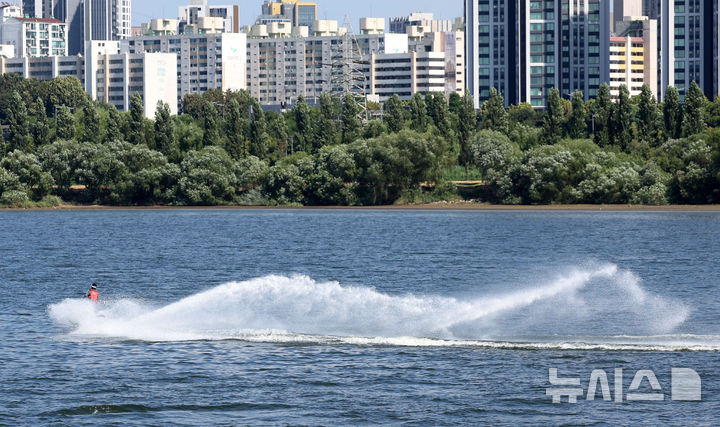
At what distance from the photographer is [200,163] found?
586 ft

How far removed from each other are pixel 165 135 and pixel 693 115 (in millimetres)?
87289

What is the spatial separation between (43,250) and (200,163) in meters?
73.5

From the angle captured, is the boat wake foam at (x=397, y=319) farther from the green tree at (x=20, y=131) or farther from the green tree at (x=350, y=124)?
the green tree at (x=20, y=131)

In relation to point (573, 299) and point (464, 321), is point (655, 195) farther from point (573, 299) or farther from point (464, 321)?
point (464, 321)

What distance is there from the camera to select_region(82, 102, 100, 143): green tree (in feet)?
623

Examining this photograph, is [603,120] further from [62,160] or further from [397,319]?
[397,319]

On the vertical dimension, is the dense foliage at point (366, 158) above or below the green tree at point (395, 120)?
below

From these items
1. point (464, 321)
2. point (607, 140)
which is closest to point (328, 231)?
point (607, 140)

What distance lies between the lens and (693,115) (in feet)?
565

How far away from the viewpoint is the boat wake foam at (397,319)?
4847 cm

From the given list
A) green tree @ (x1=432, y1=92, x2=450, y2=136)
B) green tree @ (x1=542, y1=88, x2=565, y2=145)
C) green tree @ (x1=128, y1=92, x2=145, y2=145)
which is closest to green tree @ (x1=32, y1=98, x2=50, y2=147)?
green tree @ (x1=128, y1=92, x2=145, y2=145)

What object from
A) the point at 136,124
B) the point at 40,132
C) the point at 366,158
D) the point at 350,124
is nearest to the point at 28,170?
the point at 40,132

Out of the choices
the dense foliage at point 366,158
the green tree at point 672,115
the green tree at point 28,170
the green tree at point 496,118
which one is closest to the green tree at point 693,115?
the dense foliage at point 366,158

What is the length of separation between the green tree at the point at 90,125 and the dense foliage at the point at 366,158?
9.7 inches
